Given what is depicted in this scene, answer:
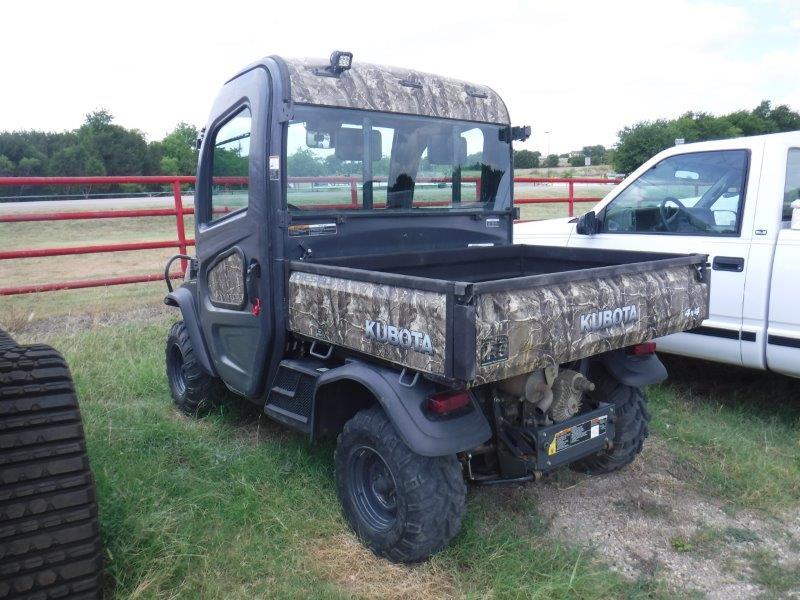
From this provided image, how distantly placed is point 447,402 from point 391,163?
173 cm

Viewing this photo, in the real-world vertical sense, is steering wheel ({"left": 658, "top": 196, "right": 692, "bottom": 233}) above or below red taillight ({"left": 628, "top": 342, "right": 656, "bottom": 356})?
above

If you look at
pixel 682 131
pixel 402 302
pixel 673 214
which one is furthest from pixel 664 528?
pixel 682 131

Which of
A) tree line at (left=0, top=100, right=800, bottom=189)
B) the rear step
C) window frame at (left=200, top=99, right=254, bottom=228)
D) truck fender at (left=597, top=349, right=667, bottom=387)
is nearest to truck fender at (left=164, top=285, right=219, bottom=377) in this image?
window frame at (left=200, top=99, right=254, bottom=228)

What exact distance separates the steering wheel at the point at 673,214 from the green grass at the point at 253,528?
8.67 ft

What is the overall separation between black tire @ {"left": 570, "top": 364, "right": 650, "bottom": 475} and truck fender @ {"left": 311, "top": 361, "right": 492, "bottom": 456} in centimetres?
115

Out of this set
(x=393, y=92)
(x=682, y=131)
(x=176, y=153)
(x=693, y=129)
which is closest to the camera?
(x=393, y=92)

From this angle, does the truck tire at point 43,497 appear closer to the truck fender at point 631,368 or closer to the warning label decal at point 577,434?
the warning label decal at point 577,434

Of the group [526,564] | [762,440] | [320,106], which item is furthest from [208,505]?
[762,440]

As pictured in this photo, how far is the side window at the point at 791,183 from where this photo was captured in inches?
177

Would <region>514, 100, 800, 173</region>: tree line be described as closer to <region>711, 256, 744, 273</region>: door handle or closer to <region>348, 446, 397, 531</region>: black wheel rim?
<region>711, 256, 744, 273</region>: door handle

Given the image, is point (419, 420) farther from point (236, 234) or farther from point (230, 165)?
point (230, 165)

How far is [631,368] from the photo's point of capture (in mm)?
3652

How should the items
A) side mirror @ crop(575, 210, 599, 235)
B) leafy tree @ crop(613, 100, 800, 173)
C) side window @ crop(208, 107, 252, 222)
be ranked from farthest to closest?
leafy tree @ crop(613, 100, 800, 173), side mirror @ crop(575, 210, 599, 235), side window @ crop(208, 107, 252, 222)

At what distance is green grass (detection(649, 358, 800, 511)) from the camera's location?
3.77 m
